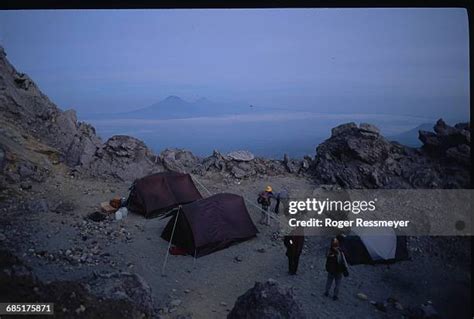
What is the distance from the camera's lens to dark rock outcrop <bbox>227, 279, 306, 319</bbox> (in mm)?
4695

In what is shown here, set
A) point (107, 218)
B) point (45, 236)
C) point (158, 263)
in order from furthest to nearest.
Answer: point (107, 218), point (45, 236), point (158, 263)

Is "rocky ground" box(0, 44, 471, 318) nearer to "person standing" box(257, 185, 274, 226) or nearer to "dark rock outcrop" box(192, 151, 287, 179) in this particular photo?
"dark rock outcrop" box(192, 151, 287, 179)

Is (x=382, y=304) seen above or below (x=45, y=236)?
below

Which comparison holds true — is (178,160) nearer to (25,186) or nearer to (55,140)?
(55,140)

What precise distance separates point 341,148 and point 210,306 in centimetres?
782

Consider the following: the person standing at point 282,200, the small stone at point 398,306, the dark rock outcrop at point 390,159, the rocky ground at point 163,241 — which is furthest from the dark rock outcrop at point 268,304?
the dark rock outcrop at point 390,159

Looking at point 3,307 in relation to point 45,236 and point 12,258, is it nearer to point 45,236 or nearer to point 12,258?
point 12,258

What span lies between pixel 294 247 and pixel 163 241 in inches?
118

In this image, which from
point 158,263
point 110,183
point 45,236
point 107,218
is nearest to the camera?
point 158,263

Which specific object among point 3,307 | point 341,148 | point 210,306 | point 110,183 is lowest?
point 210,306

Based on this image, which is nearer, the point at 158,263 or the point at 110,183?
the point at 158,263

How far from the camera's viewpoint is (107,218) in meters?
8.77

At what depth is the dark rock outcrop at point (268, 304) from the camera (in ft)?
15.4

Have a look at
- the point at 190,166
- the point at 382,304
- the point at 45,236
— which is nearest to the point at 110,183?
the point at 190,166
